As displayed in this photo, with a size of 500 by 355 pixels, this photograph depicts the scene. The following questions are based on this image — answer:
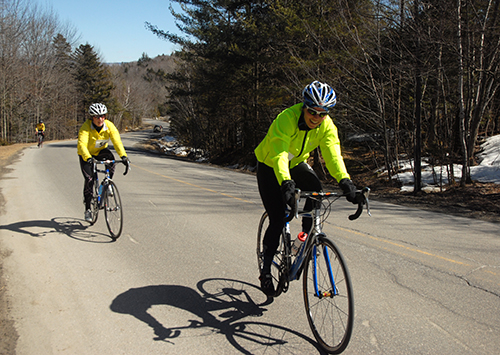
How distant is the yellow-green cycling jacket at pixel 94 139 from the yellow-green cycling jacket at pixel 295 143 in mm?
3766

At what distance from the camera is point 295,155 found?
381 cm

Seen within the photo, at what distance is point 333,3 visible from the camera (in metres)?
15.2

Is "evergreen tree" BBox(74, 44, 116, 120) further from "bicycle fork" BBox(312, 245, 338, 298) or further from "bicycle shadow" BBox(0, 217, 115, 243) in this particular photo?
"bicycle fork" BBox(312, 245, 338, 298)

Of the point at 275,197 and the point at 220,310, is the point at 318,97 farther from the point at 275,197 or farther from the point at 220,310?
Answer: the point at 220,310

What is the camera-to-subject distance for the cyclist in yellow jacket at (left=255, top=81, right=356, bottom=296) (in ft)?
10.6

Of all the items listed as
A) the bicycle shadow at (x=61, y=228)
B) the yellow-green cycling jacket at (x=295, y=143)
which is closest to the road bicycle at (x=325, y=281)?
the yellow-green cycling jacket at (x=295, y=143)

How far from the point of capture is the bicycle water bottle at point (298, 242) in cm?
343

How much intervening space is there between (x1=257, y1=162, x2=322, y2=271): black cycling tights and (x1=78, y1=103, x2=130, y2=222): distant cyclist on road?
3261 millimetres

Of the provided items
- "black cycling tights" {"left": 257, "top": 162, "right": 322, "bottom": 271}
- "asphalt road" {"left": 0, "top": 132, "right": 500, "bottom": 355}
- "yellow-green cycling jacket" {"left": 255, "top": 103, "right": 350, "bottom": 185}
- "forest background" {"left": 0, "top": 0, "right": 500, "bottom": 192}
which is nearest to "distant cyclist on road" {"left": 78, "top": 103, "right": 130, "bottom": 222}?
"asphalt road" {"left": 0, "top": 132, "right": 500, "bottom": 355}

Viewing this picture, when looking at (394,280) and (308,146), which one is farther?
(394,280)

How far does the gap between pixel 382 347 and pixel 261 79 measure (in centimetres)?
2059

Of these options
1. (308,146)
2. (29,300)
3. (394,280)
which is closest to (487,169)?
(394,280)

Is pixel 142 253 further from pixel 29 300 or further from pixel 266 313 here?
pixel 266 313

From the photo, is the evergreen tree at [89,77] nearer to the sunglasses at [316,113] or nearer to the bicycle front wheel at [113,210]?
the bicycle front wheel at [113,210]
